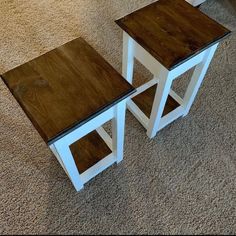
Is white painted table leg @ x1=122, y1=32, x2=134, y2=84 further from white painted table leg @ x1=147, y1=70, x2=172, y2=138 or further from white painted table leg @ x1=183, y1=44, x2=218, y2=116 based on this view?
white painted table leg @ x1=183, y1=44, x2=218, y2=116

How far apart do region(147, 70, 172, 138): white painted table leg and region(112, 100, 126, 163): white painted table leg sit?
0.19 metres

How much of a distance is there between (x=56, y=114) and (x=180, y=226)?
70 cm

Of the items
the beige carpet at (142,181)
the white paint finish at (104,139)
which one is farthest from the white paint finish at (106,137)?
the beige carpet at (142,181)

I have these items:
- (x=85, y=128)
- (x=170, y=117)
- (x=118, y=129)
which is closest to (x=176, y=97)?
(x=170, y=117)

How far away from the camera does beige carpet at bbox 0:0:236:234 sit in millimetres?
1036

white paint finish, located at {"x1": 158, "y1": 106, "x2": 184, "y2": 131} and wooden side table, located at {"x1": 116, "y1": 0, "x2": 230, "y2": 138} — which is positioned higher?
wooden side table, located at {"x1": 116, "y1": 0, "x2": 230, "y2": 138}

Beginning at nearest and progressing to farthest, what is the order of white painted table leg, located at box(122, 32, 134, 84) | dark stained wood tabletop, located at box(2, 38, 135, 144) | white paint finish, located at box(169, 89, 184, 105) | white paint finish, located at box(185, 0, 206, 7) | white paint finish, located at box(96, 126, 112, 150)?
1. dark stained wood tabletop, located at box(2, 38, 135, 144)
2. white painted table leg, located at box(122, 32, 134, 84)
3. white paint finish, located at box(96, 126, 112, 150)
4. white paint finish, located at box(169, 89, 184, 105)
5. white paint finish, located at box(185, 0, 206, 7)

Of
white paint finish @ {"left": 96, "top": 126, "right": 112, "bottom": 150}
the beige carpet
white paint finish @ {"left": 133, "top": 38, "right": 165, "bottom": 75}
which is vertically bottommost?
the beige carpet

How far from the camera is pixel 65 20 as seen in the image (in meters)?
1.72

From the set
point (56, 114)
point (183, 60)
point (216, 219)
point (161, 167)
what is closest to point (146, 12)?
point (183, 60)

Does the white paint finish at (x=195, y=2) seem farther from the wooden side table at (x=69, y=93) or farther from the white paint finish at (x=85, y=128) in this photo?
the white paint finish at (x=85, y=128)

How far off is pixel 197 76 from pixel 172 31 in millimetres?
254

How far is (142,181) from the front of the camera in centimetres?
113

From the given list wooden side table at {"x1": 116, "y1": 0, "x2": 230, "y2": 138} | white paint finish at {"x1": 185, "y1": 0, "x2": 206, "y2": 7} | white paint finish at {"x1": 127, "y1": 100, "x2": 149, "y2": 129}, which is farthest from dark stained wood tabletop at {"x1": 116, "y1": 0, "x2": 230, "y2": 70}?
white paint finish at {"x1": 185, "y1": 0, "x2": 206, "y2": 7}
